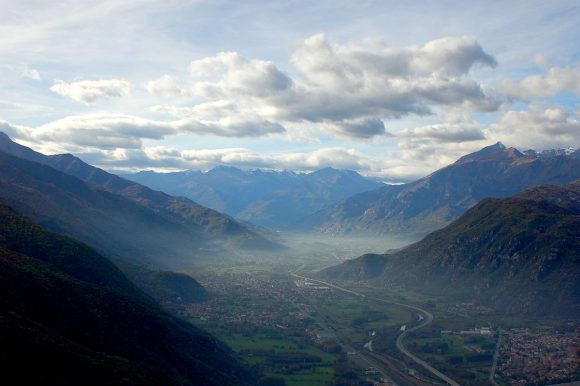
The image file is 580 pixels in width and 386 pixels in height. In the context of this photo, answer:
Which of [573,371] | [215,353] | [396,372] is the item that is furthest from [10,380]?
[573,371]

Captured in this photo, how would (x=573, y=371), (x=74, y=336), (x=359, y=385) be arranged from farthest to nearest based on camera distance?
(x=573, y=371), (x=359, y=385), (x=74, y=336)

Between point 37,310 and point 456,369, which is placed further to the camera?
point 456,369

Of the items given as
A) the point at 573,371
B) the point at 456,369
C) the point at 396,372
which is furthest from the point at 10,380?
the point at 573,371

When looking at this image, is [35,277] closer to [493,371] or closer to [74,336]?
[74,336]

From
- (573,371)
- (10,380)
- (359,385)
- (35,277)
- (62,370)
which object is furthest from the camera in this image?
(573,371)

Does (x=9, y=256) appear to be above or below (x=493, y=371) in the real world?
above

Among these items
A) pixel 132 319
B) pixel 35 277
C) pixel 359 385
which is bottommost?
pixel 359 385
